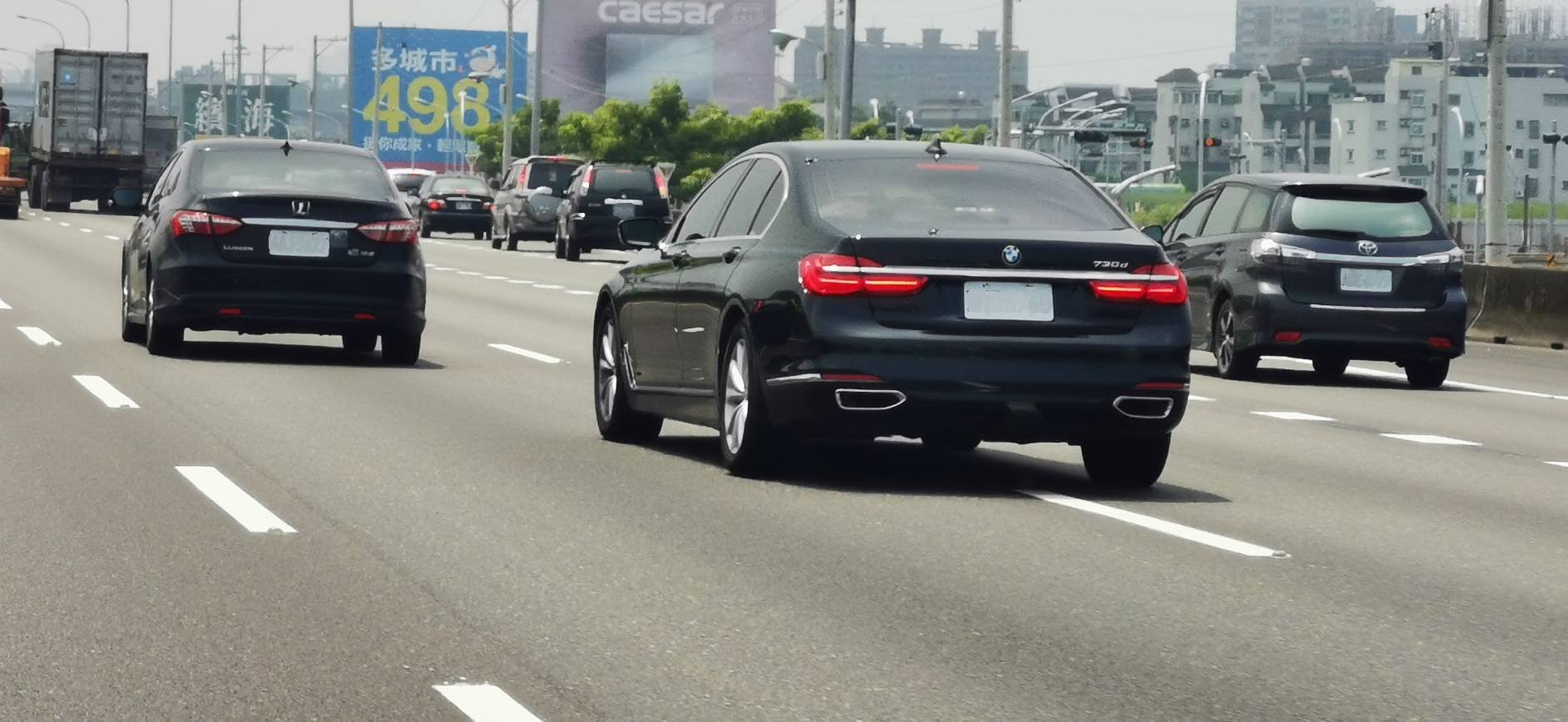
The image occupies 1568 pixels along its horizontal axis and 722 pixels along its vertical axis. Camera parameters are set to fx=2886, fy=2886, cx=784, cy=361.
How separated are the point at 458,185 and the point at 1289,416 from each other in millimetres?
44311

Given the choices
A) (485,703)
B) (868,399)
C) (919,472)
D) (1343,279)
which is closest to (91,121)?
(1343,279)

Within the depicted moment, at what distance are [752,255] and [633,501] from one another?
1398mm

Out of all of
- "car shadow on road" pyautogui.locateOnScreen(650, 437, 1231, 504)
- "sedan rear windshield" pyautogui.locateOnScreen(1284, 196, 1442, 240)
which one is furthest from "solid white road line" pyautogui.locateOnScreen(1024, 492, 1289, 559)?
"sedan rear windshield" pyautogui.locateOnScreen(1284, 196, 1442, 240)

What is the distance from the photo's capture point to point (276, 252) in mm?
18078

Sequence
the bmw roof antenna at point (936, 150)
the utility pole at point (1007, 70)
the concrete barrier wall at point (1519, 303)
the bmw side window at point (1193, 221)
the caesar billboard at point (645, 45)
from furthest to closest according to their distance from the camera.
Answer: the caesar billboard at point (645, 45) → the utility pole at point (1007, 70) → the concrete barrier wall at point (1519, 303) → the bmw side window at point (1193, 221) → the bmw roof antenna at point (936, 150)

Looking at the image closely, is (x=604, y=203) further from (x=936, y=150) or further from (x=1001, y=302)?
(x=1001, y=302)

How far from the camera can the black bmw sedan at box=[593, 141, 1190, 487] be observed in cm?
1082

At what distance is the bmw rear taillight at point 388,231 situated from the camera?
1831cm

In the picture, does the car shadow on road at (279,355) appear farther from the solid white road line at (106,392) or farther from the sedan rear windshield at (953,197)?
the sedan rear windshield at (953,197)

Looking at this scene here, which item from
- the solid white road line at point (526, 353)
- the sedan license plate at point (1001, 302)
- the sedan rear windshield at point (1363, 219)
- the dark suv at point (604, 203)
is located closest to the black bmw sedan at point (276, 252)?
the solid white road line at point (526, 353)

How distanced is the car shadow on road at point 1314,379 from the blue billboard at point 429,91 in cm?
12506

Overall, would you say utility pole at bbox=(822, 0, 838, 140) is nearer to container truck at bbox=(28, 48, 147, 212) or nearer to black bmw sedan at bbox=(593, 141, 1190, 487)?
container truck at bbox=(28, 48, 147, 212)

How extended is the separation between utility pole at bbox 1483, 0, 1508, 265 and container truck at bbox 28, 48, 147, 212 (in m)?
37.7

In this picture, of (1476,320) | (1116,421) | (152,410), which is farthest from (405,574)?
(1476,320)
